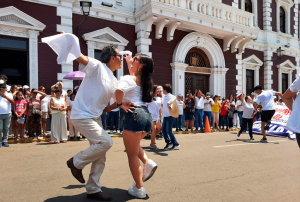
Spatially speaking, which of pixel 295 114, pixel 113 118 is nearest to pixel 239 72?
pixel 113 118

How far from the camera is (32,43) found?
1130 cm

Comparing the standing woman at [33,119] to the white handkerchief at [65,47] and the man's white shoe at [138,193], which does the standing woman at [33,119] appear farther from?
the white handkerchief at [65,47]

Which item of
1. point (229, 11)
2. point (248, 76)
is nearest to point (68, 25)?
point (229, 11)

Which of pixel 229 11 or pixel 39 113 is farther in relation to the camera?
pixel 229 11

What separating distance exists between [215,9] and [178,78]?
14.9ft

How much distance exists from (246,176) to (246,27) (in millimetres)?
Answer: 13720

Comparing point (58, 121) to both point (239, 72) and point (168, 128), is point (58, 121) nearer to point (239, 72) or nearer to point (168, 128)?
point (168, 128)

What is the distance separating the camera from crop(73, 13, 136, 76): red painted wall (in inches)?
491

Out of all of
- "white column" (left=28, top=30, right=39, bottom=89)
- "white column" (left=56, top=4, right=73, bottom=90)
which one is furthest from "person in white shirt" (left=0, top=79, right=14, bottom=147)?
"white column" (left=56, top=4, right=73, bottom=90)

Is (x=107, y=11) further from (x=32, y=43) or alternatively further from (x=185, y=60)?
(x=185, y=60)

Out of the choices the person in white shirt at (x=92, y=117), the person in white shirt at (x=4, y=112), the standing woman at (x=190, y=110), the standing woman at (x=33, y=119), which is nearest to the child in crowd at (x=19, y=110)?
the standing woman at (x=33, y=119)

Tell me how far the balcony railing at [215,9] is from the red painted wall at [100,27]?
5.16ft

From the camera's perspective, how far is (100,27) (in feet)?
42.9

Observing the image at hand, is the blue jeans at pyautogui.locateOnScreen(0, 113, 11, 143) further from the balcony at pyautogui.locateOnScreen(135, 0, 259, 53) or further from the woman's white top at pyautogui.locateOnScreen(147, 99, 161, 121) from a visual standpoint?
the balcony at pyautogui.locateOnScreen(135, 0, 259, 53)
